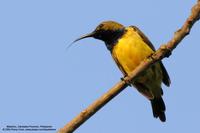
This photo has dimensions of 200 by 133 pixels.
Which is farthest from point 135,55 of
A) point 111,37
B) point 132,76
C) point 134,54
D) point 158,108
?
point 132,76

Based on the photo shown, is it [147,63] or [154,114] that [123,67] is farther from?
[147,63]

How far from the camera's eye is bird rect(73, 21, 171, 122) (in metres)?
8.25

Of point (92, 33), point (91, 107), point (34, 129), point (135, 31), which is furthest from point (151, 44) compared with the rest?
point (91, 107)

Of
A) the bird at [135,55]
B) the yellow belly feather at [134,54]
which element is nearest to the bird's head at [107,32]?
the bird at [135,55]

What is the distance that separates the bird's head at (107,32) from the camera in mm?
8594

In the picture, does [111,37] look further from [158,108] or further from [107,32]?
[158,108]

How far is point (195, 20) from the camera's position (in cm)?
506

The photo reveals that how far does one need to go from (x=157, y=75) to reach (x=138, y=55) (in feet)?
1.77

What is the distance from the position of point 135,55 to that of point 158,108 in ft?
3.87

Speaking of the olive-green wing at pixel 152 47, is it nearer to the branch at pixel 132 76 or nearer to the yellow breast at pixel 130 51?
the yellow breast at pixel 130 51

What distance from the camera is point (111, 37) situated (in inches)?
341

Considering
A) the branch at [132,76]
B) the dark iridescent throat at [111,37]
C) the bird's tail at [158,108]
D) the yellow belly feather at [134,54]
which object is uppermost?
the dark iridescent throat at [111,37]

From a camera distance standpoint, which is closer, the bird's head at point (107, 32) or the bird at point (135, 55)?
the bird at point (135, 55)

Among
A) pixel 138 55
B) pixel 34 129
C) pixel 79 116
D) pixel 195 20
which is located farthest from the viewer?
pixel 138 55
